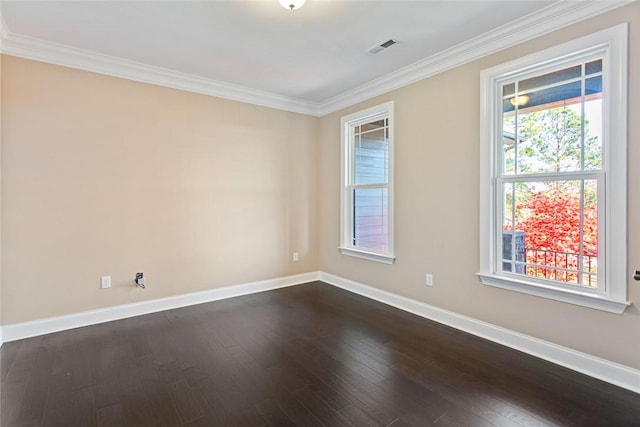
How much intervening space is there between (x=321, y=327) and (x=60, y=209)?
2.77m

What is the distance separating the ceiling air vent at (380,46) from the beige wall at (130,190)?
71.5 inches

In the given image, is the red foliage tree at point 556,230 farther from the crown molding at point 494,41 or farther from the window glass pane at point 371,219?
the window glass pane at point 371,219

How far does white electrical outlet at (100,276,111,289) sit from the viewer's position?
10.6 feet

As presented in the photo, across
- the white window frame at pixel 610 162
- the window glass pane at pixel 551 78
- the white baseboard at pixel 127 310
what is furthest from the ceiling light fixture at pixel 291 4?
the white baseboard at pixel 127 310

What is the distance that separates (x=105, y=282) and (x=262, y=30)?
115 inches

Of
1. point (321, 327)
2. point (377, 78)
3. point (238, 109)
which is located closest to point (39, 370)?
point (321, 327)

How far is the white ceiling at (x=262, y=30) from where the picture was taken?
2.35 metres

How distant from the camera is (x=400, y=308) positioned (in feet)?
11.8

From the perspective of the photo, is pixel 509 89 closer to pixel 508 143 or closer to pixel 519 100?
pixel 519 100

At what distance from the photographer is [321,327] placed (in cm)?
311

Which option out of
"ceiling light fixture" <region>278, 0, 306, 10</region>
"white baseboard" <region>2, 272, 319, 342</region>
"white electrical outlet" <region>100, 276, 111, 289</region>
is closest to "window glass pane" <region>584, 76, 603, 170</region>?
"ceiling light fixture" <region>278, 0, 306, 10</region>

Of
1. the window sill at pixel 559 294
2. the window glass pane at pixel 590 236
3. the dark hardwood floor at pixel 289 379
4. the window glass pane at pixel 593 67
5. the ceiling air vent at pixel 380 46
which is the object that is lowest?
the dark hardwood floor at pixel 289 379

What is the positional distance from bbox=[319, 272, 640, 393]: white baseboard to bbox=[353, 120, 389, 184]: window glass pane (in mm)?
1487

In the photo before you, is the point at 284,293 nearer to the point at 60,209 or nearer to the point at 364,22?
the point at 60,209
